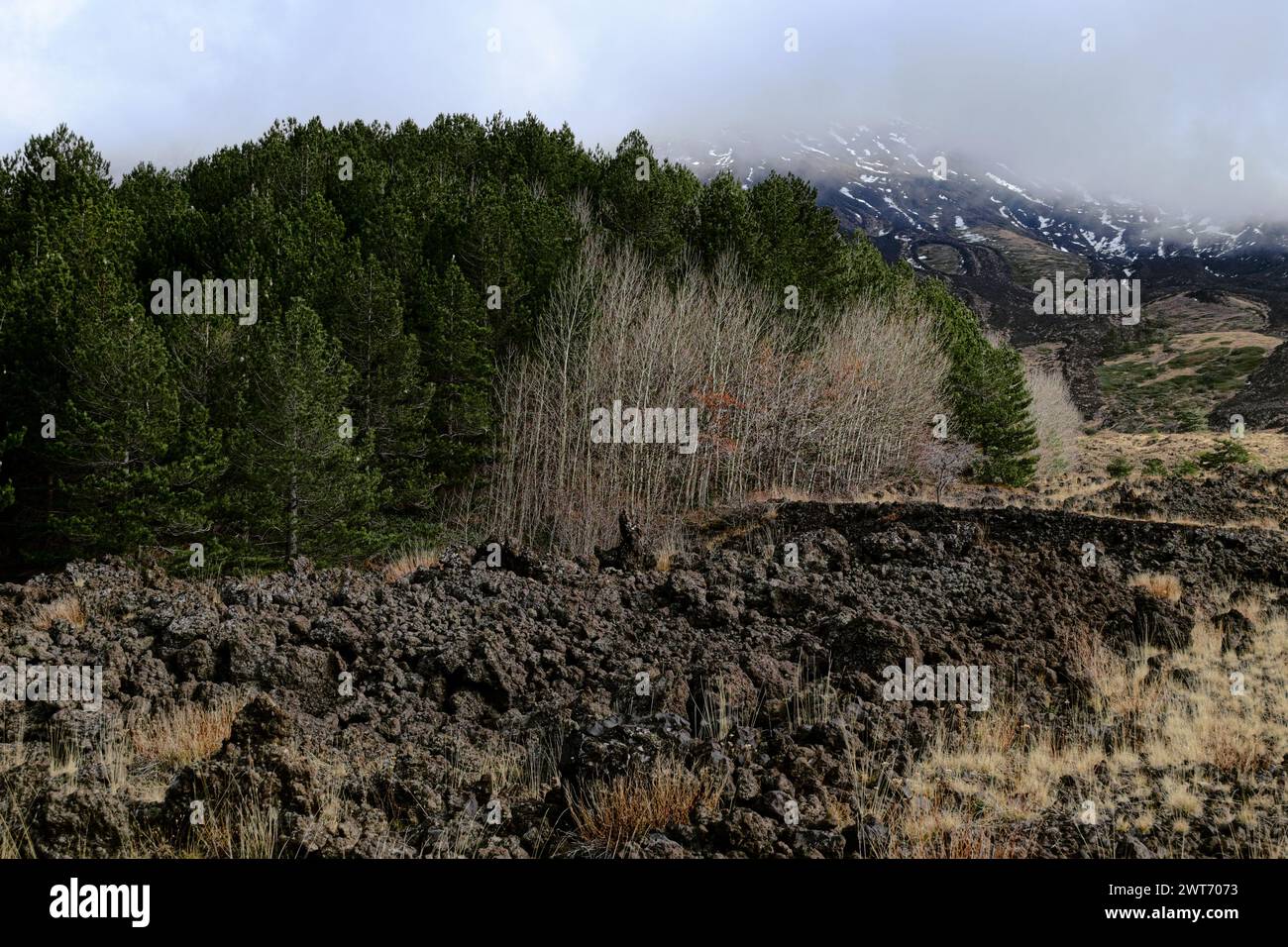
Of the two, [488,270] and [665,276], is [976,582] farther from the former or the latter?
[665,276]

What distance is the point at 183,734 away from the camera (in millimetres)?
6363

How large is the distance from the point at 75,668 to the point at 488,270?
2439 cm

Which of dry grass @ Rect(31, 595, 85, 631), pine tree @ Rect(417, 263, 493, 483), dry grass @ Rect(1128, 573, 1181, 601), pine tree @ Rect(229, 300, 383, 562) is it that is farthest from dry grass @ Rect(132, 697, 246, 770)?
pine tree @ Rect(417, 263, 493, 483)

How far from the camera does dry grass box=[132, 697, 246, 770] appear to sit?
244 inches

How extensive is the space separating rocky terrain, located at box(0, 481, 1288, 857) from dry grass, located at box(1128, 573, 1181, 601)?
0.49 ft

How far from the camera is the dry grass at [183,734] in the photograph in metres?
6.20

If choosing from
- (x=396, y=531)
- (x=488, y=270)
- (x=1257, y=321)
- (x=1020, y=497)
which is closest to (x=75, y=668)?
(x=396, y=531)

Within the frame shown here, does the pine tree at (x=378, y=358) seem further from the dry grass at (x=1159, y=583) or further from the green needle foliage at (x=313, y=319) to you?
the dry grass at (x=1159, y=583)

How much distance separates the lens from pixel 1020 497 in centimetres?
3344

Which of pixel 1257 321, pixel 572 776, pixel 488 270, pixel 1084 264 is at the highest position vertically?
pixel 1084 264

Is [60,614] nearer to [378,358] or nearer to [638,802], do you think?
[638,802]

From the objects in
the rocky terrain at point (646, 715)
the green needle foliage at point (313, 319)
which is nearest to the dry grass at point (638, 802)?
the rocky terrain at point (646, 715)

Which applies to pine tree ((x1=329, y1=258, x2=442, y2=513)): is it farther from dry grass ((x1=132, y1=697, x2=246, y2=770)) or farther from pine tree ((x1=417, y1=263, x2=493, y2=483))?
dry grass ((x1=132, y1=697, x2=246, y2=770))

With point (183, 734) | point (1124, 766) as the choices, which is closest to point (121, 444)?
point (183, 734)
